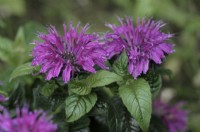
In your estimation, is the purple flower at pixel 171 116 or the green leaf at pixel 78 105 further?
the purple flower at pixel 171 116

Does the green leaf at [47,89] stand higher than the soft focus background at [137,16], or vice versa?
the soft focus background at [137,16]

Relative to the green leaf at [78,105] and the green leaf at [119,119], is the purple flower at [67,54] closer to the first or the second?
the green leaf at [78,105]

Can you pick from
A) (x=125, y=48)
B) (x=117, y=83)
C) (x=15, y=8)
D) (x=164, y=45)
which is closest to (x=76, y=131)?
(x=117, y=83)

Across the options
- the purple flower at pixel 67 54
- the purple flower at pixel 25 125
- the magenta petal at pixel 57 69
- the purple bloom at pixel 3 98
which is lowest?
the purple flower at pixel 25 125

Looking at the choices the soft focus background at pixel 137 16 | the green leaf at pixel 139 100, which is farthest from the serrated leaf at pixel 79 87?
the soft focus background at pixel 137 16

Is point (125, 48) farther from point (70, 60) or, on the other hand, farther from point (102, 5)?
point (102, 5)

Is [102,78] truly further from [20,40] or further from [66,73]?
[20,40]

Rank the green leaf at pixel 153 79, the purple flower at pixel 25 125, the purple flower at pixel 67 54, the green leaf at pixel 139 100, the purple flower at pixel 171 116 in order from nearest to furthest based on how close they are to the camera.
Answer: the purple flower at pixel 25 125
the green leaf at pixel 139 100
the purple flower at pixel 67 54
the green leaf at pixel 153 79
the purple flower at pixel 171 116

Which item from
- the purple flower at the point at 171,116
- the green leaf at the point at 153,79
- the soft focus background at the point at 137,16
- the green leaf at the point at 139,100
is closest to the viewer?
the green leaf at the point at 139,100
